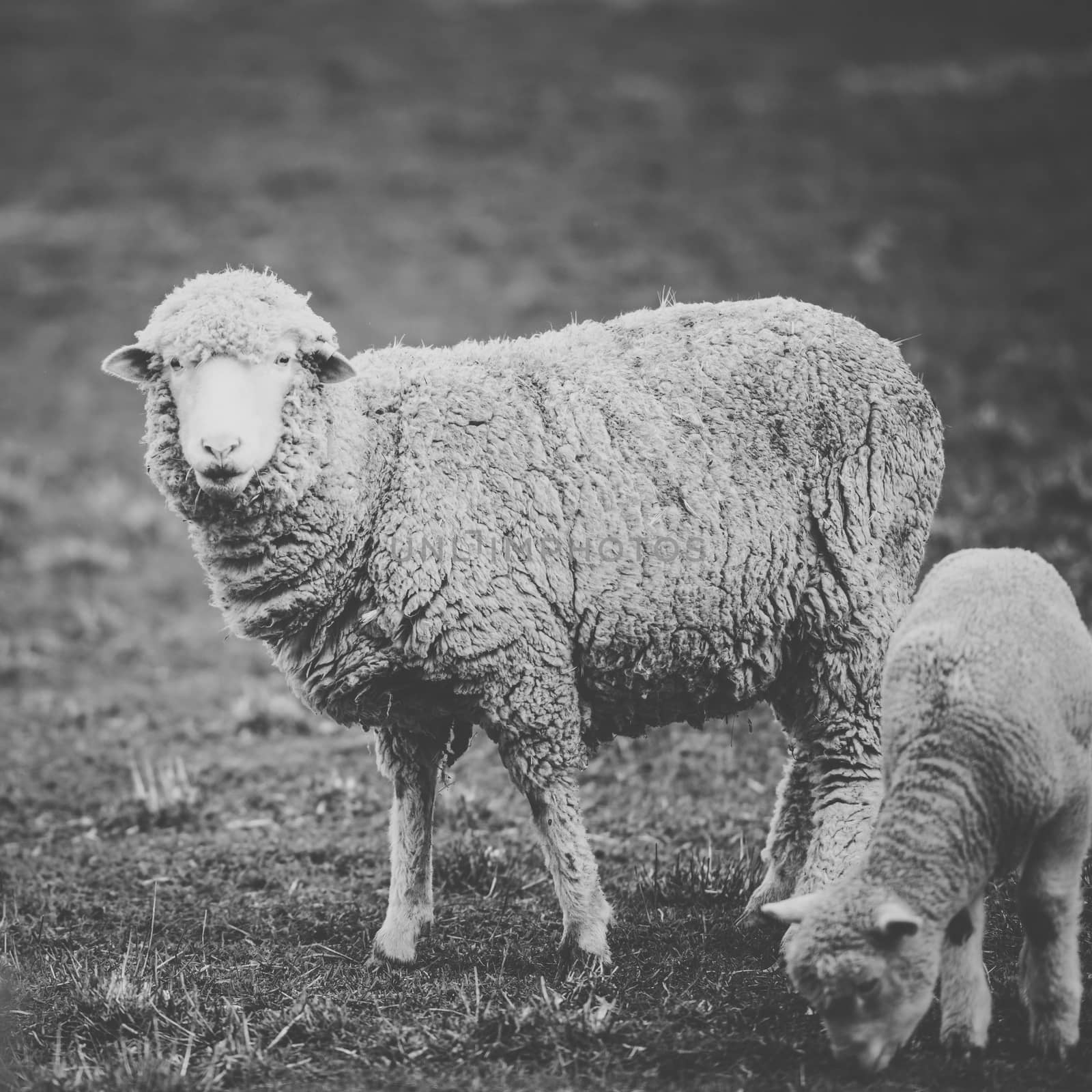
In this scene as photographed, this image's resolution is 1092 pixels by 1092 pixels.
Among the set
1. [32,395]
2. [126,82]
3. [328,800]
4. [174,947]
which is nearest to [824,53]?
[126,82]

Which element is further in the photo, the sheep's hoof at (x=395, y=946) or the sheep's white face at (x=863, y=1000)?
the sheep's hoof at (x=395, y=946)

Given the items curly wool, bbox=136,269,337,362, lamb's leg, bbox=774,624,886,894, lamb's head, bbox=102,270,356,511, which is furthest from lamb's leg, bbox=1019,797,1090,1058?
curly wool, bbox=136,269,337,362

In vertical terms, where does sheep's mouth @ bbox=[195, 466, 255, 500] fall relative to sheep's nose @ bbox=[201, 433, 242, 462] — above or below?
below

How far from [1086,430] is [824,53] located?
14.0m

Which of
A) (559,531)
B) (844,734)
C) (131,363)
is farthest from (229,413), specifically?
(844,734)

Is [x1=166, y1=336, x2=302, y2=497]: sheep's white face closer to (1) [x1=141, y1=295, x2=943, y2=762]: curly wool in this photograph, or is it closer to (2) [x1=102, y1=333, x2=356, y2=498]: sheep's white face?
(2) [x1=102, y1=333, x2=356, y2=498]: sheep's white face

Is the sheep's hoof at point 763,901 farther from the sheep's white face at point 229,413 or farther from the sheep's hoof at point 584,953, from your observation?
the sheep's white face at point 229,413

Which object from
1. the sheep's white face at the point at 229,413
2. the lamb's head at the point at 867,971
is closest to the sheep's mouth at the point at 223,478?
the sheep's white face at the point at 229,413

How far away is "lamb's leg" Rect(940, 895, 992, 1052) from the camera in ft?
12.1

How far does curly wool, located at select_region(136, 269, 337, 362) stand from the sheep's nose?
1.16 feet

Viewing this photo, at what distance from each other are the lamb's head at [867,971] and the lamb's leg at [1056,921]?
390 mm

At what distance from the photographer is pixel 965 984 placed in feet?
12.2

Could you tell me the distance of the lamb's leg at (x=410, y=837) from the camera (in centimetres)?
484

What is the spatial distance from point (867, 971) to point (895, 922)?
0.17m
